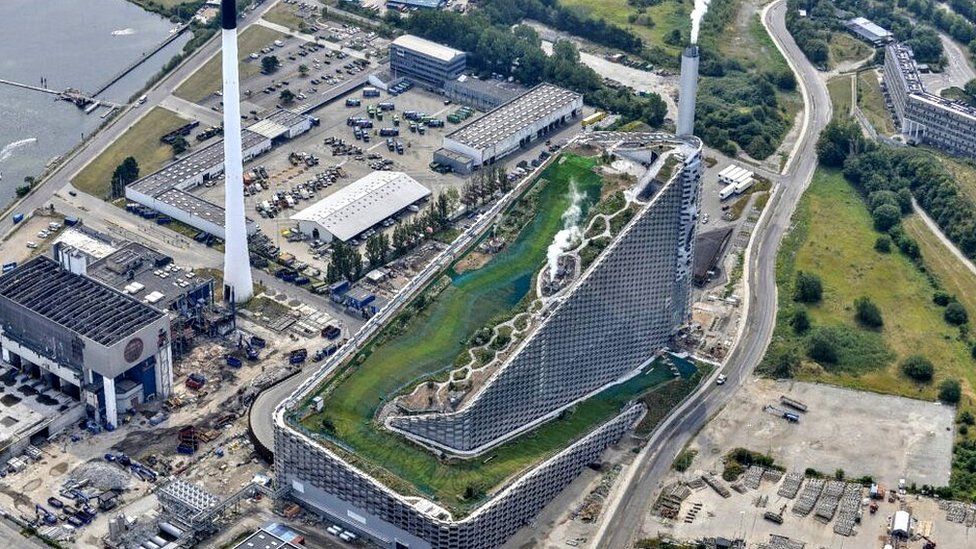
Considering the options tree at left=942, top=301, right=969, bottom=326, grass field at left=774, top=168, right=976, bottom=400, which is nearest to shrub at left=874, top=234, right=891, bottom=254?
grass field at left=774, top=168, right=976, bottom=400

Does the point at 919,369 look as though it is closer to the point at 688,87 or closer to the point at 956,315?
the point at 956,315

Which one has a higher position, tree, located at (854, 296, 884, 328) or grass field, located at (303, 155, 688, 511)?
grass field, located at (303, 155, 688, 511)

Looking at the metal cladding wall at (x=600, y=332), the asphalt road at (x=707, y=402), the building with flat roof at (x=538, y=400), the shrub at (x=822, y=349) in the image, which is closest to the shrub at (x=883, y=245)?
the asphalt road at (x=707, y=402)

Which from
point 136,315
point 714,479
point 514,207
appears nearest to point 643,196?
point 514,207

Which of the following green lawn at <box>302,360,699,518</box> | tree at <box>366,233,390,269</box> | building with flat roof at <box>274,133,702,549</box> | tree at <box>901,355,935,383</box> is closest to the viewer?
green lawn at <box>302,360,699,518</box>

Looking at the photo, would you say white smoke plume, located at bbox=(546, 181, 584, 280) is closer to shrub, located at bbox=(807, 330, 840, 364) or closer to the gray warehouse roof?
shrub, located at bbox=(807, 330, 840, 364)

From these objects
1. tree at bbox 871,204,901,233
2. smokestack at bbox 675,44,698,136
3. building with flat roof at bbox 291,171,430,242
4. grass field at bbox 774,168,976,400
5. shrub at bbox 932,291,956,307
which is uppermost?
smokestack at bbox 675,44,698,136

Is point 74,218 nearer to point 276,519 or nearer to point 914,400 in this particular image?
point 276,519
